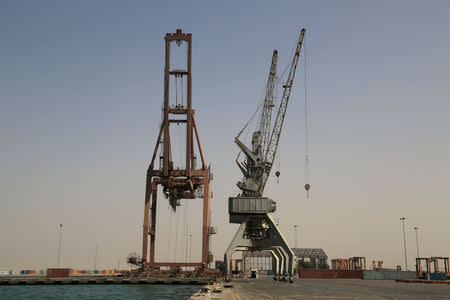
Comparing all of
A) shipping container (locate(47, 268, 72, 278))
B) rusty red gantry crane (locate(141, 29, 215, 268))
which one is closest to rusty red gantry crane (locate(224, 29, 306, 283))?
rusty red gantry crane (locate(141, 29, 215, 268))

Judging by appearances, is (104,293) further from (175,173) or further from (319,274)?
(319,274)

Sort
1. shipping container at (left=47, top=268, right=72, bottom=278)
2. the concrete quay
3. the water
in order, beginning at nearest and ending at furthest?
the concrete quay
the water
shipping container at (left=47, top=268, right=72, bottom=278)

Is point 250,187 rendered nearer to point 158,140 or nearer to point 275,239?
point 275,239

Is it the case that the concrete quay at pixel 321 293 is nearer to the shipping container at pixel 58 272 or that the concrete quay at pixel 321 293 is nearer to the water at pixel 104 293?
the water at pixel 104 293

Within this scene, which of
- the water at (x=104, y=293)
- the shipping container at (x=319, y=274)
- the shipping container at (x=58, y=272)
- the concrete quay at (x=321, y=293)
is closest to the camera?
the concrete quay at (x=321, y=293)

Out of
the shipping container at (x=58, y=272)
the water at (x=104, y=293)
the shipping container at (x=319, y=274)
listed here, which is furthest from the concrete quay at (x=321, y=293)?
the shipping container at (x=58, y=272)

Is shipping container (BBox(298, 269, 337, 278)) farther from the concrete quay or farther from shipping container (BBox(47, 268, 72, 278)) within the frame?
shipping container (BBox(47, 268, 72, 278))

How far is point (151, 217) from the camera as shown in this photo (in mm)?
95500

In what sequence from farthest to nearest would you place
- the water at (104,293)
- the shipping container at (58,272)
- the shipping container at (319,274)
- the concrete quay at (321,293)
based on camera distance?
1. the shipping container at (319,274)
2. the shipping container at (58,272)
3. the water at (104,293)
4. the concrete quay at (321,293)

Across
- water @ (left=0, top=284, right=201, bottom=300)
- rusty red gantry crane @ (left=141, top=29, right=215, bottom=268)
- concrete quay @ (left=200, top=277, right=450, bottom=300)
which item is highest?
rusty red gantry crane @ (left=141, top=29, right=215, bottom=268)

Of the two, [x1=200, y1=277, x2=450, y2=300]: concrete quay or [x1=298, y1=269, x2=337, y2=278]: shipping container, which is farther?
[x1=298, y1=269, x2=337, y2=278]: shipping container

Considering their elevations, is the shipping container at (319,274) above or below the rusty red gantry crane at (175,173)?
below

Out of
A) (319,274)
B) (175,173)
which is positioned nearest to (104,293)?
(175,173)

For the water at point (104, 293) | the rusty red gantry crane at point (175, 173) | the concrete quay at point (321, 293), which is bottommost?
the water at point (104, 293)
